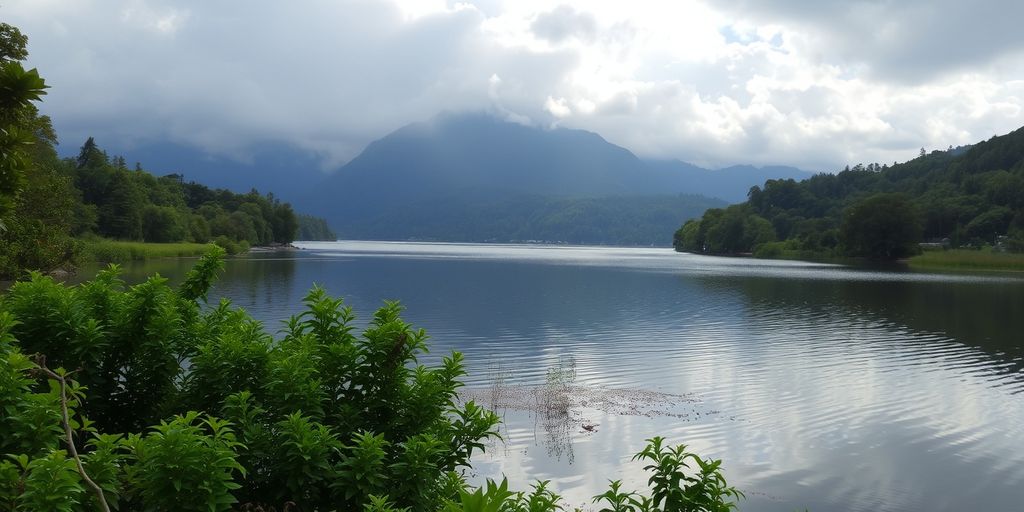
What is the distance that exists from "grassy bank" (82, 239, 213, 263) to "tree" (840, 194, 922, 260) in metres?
Answer: 128

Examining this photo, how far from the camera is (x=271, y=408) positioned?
677 cm

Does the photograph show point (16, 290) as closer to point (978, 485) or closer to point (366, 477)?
point (366, 477)

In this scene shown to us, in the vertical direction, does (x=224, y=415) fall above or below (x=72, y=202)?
below

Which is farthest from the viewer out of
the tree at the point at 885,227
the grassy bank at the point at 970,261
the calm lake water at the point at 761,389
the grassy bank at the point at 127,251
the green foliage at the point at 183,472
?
the tree at the point at 885,227

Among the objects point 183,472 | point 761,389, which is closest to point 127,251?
point 761,389

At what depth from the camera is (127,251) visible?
299 ft

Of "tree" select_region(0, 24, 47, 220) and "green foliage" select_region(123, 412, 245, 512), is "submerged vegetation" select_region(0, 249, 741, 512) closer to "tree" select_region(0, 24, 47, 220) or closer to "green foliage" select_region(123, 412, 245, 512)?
"green foliage" select_region(123, 412, 245, 512)

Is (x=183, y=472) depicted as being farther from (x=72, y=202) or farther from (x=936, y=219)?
(x=936, y=219)

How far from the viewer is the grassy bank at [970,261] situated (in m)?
108

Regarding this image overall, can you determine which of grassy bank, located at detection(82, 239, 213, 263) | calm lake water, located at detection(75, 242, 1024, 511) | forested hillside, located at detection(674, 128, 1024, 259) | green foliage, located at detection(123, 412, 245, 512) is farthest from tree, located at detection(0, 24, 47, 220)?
forested hillside, located at detection(674, 128, 1024, 259)

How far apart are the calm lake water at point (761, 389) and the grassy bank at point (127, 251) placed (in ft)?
139

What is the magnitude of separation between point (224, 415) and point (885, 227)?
158m

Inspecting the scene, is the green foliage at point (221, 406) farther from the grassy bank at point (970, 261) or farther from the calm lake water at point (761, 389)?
the grassy bank at point (970, 261)

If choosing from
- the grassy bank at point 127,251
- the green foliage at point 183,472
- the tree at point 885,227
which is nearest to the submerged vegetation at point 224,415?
the green foliage at point 183,472
